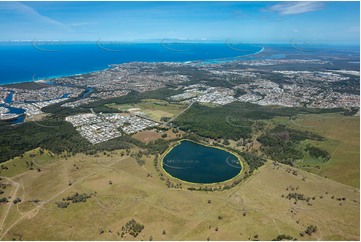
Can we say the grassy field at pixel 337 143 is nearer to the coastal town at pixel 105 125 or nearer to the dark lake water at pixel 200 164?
the dark lake water at pixel 200 164

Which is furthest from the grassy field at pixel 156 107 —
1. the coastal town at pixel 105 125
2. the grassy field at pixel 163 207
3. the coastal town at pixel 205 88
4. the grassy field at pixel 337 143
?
the grassy field at pixel 163 207

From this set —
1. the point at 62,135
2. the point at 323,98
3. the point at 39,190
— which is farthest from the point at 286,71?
the point at 39,190

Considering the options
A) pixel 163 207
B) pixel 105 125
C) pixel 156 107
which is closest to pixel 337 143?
pixel 163 207

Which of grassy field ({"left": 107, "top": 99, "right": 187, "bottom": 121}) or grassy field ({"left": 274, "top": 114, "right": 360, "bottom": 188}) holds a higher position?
grassy field ({"left": 274, "top": 114, "right": 360, "bottom": 188})

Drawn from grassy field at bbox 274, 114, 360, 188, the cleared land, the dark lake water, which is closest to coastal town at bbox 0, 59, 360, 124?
grassy field at bbox 274, 114, 360, 188

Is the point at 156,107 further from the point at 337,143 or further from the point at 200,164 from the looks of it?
the point at 337,143

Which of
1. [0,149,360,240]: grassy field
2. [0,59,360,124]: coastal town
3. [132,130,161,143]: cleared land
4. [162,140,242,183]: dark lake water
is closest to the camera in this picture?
[0,149,360,240]: grassy field

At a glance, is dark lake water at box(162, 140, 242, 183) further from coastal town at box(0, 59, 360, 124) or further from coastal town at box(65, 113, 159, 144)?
coastal town at box(0, 59, 360, 124)
